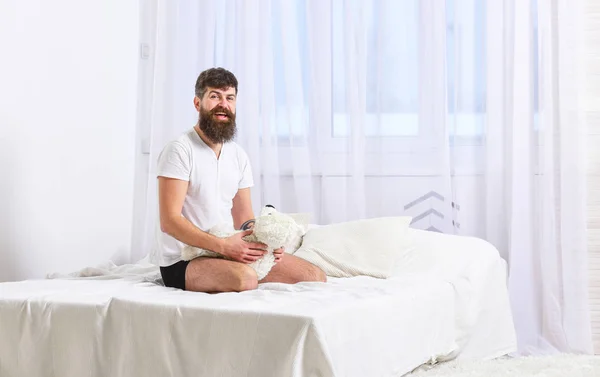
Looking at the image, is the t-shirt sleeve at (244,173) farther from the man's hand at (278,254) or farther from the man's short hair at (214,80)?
the man's hand at (278,254)

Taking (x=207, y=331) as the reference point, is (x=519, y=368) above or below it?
below

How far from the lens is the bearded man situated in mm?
2676

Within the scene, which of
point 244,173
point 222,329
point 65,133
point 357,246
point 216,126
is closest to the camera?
point 222,329

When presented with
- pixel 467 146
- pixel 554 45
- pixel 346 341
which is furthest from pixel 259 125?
pixel 346 341

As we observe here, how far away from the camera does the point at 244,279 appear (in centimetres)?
263

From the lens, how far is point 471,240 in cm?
349

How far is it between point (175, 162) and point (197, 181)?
11 cm

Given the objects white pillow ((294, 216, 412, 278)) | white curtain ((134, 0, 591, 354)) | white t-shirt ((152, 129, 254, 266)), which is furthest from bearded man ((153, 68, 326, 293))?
white curtain ((134, 0, 591, 354))

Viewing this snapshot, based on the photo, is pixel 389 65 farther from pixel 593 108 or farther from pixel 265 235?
pixel 265 235

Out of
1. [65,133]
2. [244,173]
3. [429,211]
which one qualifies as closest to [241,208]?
[244,173]

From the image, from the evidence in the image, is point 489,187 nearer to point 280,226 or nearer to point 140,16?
point 280,226

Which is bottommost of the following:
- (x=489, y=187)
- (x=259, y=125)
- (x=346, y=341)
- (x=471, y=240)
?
(x=346, y=341)

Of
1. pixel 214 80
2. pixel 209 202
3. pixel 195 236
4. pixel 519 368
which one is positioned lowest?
pixel 519 368

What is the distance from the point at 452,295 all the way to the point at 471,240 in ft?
1.55
